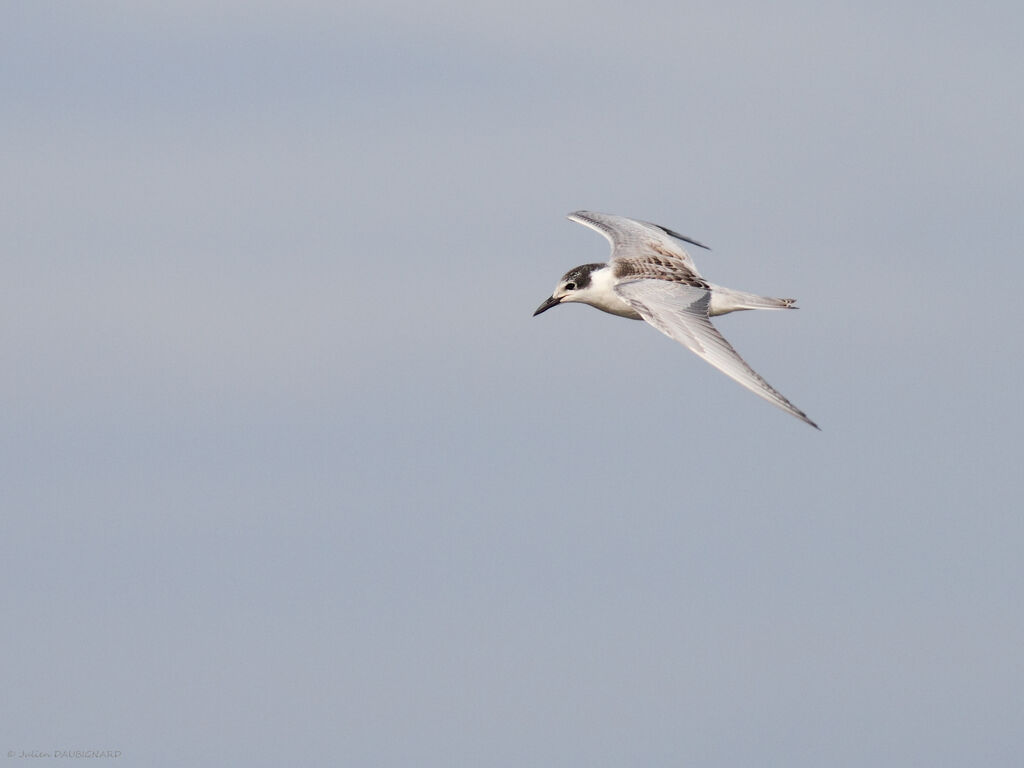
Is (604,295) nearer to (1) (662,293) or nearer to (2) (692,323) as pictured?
(1) (662,293)

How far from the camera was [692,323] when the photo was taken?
31.3 meters

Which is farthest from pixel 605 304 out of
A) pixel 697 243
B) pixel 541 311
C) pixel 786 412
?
pixel 786 412

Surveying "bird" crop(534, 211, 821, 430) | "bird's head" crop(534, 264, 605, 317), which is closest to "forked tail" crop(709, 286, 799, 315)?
"bird" crop(534, 211, 821, 430)

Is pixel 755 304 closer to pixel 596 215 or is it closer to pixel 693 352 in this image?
pixel 693 352

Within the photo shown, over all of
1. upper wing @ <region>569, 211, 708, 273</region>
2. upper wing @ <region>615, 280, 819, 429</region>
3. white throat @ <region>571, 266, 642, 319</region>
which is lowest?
upper wing @ <region>615, 280, 819, 429</region>

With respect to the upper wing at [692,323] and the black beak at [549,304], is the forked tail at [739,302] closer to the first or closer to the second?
the upper wing at [692,323]

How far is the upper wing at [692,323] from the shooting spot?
26.6 m

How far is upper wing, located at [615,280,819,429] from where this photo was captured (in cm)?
2658

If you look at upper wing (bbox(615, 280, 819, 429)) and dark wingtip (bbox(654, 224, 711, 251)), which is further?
dark wingtip (bbox(654, 224, 711, 251))

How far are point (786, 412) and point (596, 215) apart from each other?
21119 mm

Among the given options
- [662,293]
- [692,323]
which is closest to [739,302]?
[662,293]

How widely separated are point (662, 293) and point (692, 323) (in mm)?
3275

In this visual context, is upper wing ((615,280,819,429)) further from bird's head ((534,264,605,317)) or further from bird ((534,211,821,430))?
bird's head ((534,264,605,317))

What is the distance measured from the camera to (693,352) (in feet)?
94.7
